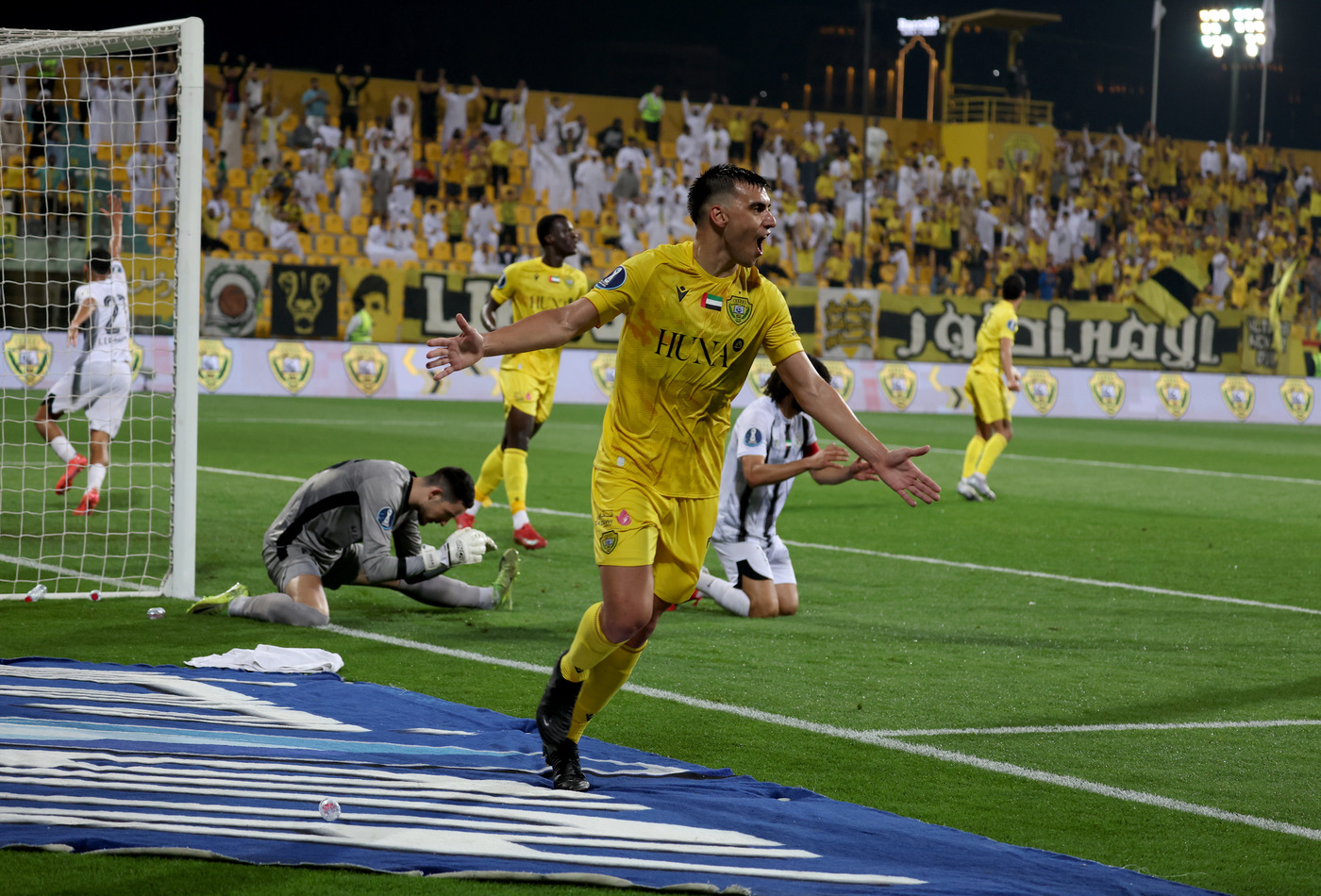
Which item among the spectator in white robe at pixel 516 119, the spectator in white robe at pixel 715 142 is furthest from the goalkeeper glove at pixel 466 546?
the spectator in white robe at pixel 715 142

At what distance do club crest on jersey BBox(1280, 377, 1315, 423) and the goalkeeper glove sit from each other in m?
24.1

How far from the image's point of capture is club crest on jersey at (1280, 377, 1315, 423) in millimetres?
27672

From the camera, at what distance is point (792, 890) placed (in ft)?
12.1

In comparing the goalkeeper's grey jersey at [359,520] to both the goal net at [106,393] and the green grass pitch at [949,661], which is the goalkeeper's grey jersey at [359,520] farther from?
the goal net at [106,393]

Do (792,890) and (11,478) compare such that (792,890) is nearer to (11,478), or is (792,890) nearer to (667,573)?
(667,573)

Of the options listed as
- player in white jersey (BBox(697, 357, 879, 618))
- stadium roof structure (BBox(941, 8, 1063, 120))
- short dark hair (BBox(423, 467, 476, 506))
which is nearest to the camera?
short dark hair (BBox(423, 467, 476, 506))

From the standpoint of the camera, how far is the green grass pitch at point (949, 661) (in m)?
4.49

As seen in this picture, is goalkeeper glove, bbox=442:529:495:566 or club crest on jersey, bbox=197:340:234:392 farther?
club crest on jersey, bbox=197:340:234:392

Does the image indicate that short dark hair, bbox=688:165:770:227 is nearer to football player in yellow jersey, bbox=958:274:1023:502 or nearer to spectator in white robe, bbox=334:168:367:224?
football player in yellow jersey, bbox=958:274:1023:502

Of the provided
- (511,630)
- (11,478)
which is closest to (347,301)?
(11,478)

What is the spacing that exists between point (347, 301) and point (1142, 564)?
18.9 m

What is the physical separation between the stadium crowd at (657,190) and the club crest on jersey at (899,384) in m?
4.66

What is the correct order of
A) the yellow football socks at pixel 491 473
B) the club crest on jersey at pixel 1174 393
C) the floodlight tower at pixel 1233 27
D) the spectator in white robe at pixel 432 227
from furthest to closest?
1. the floodlight tower at pixel 1233 27
2. the spectator in white robe at pixel 432 227
3. the club crest on jersey at pixel 1174 393
4. the yellow football socks at pixel 491 473

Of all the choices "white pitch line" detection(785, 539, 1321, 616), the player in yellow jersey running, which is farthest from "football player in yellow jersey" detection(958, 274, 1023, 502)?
the player in yellow jersey running
